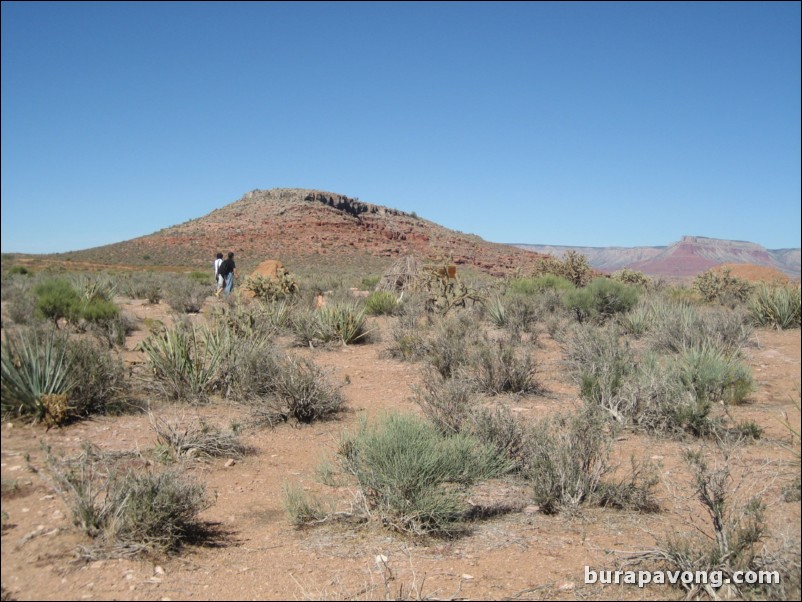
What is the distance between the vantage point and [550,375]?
9547 millimetres

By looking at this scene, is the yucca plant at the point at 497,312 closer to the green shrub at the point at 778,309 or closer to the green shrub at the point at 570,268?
the green shrub at the point at 778,309

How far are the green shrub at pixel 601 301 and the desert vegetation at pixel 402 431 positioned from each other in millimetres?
2872

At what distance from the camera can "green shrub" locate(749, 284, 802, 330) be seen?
44.3ft

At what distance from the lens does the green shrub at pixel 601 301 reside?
47.5 ft

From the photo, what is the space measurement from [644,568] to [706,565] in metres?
0.41

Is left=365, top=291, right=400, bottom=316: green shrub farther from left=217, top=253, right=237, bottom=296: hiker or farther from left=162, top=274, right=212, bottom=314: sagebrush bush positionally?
left=162, top=274, right=212, bottom=314: sagebrush bush

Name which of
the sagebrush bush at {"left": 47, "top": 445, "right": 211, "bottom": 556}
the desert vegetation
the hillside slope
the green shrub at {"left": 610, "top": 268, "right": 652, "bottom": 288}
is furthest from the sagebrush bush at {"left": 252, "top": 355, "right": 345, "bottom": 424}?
the hillside slope

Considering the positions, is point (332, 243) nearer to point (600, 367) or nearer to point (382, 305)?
point (382, 305)

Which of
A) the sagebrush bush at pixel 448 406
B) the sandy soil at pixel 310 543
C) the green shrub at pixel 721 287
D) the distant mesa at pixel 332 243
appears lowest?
the sandy soil at pixel 310 543

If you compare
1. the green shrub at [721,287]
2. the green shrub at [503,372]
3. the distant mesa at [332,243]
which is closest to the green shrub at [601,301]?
the green shrub at [721,287]

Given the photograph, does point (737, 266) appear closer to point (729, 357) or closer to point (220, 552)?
point (729, 357)

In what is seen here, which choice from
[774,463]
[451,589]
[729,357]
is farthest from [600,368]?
[451,589]

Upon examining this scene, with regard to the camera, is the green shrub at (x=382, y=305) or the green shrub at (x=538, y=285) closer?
the green shrub at (x=382, y=305)

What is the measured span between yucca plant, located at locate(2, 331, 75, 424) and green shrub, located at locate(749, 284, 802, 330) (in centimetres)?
1411
